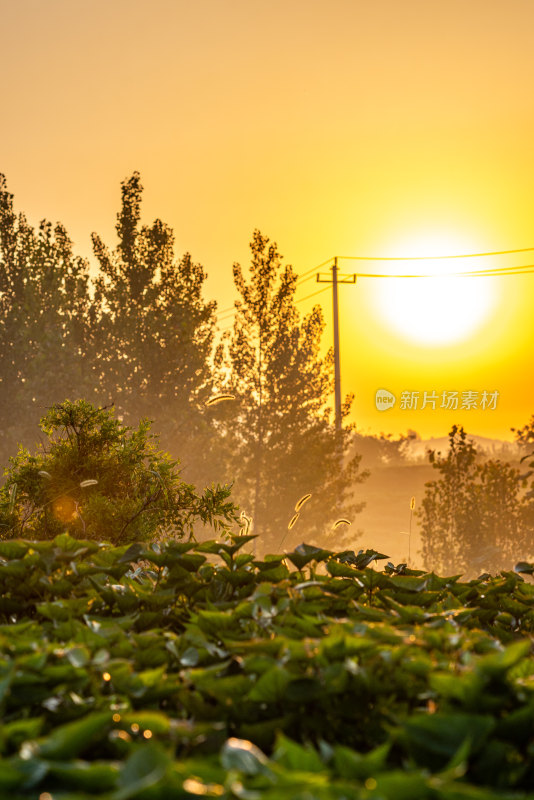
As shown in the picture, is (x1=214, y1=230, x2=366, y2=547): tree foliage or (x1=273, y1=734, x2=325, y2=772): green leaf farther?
(x1=214, y1=230, x2=366, y2=547): tree foliage

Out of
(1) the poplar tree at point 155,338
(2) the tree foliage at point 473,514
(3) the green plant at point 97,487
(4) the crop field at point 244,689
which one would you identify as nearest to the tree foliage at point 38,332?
(1) the poplar tree at point 155,338

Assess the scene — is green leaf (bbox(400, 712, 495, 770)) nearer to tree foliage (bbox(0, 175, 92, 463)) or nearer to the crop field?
the crop field

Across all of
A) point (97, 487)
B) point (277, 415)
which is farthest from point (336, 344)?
point (97, 487)

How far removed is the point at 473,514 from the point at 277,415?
8.48 meters

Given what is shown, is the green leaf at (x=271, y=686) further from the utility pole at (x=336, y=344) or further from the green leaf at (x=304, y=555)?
the utility pole at (x=336, y=344)

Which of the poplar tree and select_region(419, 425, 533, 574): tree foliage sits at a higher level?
the poplar tree

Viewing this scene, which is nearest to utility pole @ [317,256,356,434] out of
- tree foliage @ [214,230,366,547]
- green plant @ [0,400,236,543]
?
tree foliage @ [214,230,366,547]

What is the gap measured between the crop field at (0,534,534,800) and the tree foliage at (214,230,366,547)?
23.1m

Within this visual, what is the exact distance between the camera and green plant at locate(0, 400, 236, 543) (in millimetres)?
7184

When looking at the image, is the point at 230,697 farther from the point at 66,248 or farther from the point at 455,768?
the point at 66,248

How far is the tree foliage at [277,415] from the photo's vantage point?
2622 centimetres

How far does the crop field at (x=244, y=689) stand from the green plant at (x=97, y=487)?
163 inches

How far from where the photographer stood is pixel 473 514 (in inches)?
788

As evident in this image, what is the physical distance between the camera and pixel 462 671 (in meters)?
1.90
